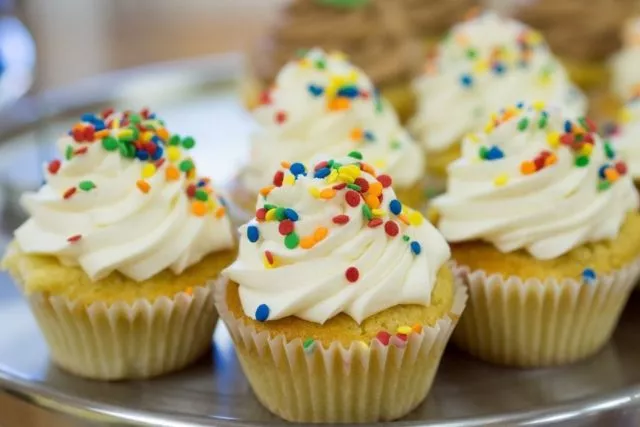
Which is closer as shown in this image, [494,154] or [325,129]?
[494,154]

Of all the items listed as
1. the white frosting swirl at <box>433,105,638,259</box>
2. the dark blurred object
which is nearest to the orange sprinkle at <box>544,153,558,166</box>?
the white frosting swirl at <box>433,105,638,259</box>

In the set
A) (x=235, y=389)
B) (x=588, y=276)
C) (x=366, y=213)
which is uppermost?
(x=366, y=213)

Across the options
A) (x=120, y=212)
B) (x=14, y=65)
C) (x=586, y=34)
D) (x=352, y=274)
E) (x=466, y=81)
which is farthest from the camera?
(x=586, y=34)

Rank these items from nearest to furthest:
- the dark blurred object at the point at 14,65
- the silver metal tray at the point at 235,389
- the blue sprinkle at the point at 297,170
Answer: the silver metal tray at the point at 235,389 → the blue sprinkle at the point at 297,170 → the dark blurred object at the point at 14,65

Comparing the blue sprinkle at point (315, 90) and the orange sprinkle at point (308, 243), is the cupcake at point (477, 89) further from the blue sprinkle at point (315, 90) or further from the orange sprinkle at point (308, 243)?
the orange sprinkle at point (308, 243)

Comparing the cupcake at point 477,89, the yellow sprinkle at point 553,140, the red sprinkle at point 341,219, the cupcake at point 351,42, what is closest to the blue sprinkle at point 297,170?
the red sprinkle at point 341,219

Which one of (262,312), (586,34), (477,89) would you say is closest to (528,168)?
(262,312)

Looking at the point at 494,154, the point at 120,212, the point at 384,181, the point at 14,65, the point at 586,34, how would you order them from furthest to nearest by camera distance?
the point at 586,34 < the point at 14,65 < the point at 494,154 < the point at 120,212 < the point at 384,181

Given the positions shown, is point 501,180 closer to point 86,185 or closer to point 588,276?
point 588,276

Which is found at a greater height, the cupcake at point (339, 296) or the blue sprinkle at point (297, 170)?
the blue sprinkle at point (297, 170)
